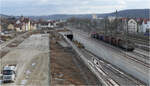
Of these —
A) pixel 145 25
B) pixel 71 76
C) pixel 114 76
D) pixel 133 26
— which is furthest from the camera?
pixel 133 26

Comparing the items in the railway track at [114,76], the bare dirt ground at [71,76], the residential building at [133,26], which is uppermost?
the residential building at [133,26]

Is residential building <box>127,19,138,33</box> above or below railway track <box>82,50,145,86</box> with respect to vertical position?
above

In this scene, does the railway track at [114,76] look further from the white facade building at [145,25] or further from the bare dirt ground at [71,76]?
the white facade building at [145,25]

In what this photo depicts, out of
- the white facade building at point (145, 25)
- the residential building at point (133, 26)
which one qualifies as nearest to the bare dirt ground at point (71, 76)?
the white facade building at point (145, 25)

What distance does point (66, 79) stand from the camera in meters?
21.1

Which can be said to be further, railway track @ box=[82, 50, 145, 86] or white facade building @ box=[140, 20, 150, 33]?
white facade building @ box=[140, 20, 150, 33]

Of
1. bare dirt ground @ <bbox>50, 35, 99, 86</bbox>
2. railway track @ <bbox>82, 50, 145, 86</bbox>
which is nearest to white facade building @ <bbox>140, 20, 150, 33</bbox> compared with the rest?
railway track @ <bbox>82, 50, 145, 86</bbox>

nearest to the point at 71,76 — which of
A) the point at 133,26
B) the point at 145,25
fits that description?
the point at 145,25

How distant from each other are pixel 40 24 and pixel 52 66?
6654 inches

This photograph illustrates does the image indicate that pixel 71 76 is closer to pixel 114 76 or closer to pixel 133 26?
pixel 114 76

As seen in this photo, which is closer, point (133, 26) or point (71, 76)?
point (71, 76)

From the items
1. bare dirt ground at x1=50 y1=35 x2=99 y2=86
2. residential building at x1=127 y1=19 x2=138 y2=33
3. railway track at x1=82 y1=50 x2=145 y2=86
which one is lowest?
railway track at x1=82 y1=50 x2=145 y2=86

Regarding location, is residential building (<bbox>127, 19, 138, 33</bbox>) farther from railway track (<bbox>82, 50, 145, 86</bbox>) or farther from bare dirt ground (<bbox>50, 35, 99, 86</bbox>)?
bare dirt ground (<bbox>50, 35, 99, 86</bbox>)

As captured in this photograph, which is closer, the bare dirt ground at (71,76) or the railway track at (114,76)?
the bare dirt ground at (71,76)
